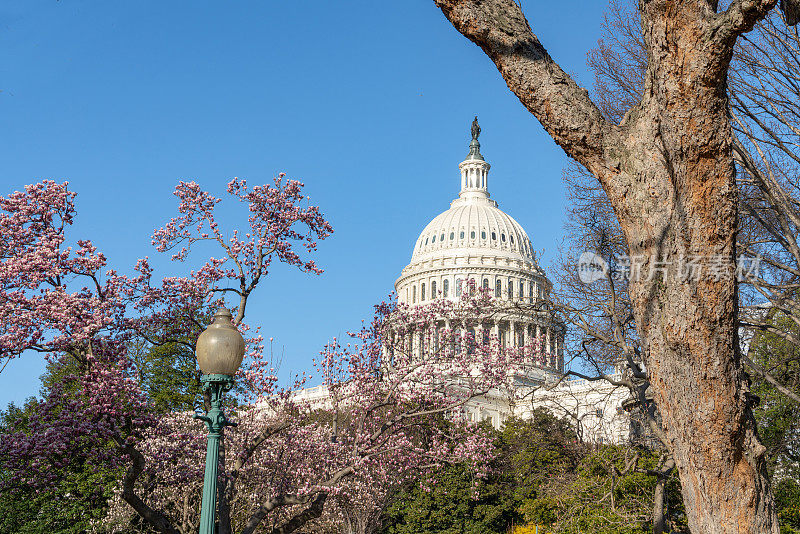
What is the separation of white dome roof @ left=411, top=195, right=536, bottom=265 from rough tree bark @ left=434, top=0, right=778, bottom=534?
297ft

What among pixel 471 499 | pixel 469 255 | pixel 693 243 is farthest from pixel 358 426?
pixel 469 255

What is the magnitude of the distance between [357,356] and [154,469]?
433cm

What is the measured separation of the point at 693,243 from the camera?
4.92m

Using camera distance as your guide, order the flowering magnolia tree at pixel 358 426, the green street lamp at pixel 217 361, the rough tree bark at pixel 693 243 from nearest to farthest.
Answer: the rough tree bark at pixel 693 243
the green street lamp at pixel 217 361
the flowering magnolia tree at pixel 358 426

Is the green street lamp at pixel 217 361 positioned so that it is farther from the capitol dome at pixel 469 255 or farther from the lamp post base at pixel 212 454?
the capitol dome at pixel 469 255

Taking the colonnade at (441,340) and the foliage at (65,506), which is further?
the foliage at (65,506)

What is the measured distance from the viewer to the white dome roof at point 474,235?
9712cm

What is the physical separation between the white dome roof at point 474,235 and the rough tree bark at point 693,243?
9057 cm

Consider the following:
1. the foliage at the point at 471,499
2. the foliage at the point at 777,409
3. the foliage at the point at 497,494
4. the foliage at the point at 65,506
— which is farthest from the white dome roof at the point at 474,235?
the foliage at the point at 65,506

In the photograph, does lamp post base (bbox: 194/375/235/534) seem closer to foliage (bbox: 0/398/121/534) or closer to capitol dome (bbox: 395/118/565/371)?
foliage (bbox: 0/398/121/534)

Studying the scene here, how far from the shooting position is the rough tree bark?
15.9 feet

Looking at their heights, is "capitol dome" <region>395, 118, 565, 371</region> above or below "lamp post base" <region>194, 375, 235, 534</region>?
above

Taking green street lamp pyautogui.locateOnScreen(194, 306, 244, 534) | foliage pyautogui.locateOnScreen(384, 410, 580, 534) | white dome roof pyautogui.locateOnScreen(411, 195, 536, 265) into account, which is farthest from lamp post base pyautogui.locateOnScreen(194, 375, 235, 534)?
white dome roof pyautogui.locateOnScreen(411, 195, 536, 265)

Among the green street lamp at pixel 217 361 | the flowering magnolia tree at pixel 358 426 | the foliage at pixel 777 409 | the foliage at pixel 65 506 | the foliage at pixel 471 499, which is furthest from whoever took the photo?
the foliage at pixel 471 499
